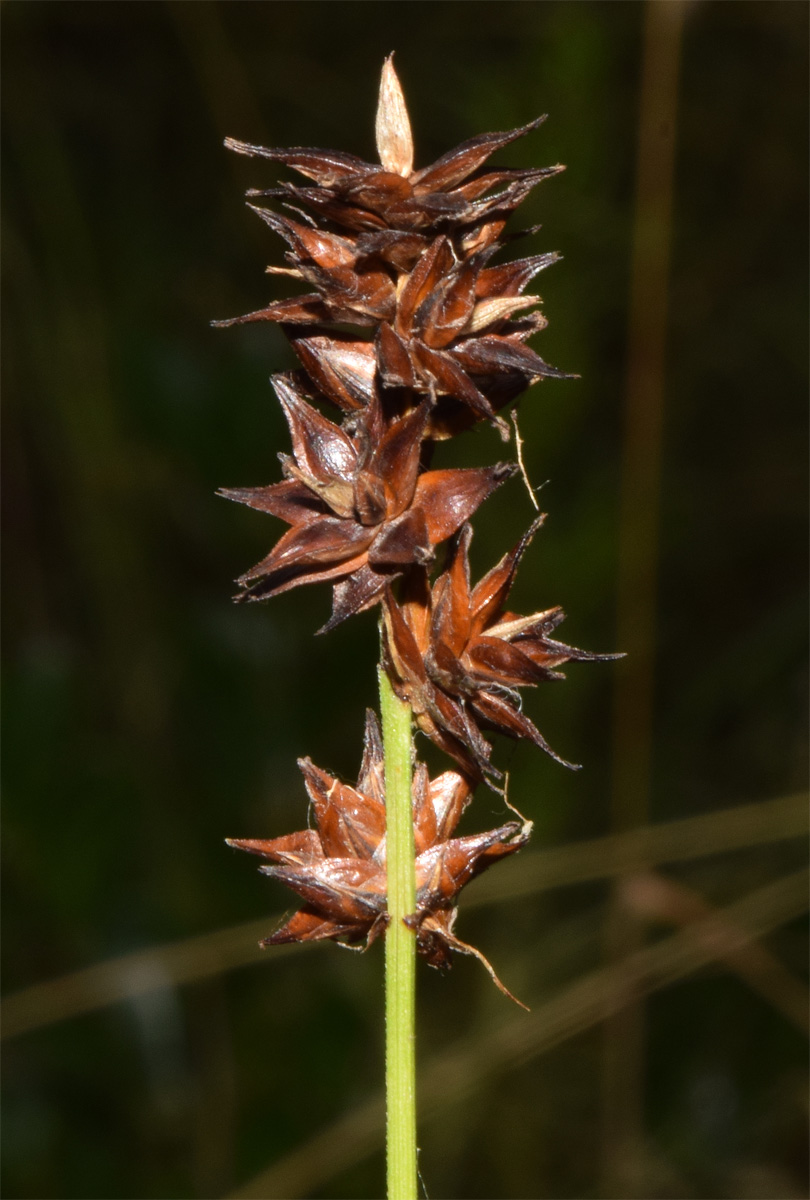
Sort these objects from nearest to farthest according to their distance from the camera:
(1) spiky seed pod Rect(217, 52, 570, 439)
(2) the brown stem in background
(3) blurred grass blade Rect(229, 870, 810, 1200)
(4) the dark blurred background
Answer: (1) spiky seed pod Rect(217, 52, 570, 439)
(3) blurred grass blade Rect(229, 870, 810, 1200)
(4) the dark blurred background
(2) the brown stem in background

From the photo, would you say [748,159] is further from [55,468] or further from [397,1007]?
[397,1007]

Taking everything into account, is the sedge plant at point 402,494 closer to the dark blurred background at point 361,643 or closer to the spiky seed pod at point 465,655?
the spiky seed pod at point 465,655

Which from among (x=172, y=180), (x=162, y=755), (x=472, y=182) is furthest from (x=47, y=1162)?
(x=172, y=180)

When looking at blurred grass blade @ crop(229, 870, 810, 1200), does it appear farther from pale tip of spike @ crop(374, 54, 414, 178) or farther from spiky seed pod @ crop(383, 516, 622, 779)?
pale tip of spike @ crop(374, 54, 414, 178)

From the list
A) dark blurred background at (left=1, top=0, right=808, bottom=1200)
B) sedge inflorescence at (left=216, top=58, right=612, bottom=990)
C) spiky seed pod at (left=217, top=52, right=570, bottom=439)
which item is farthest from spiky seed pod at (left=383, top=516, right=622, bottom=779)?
dark blurred background at (left=1, top=0, right=808, bottom=1200)

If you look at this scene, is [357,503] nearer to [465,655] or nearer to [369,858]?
[465,655]

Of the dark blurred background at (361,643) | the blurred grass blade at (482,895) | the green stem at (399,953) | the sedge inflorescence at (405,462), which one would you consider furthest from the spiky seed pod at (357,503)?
the blurred grass blade at (482,895)
